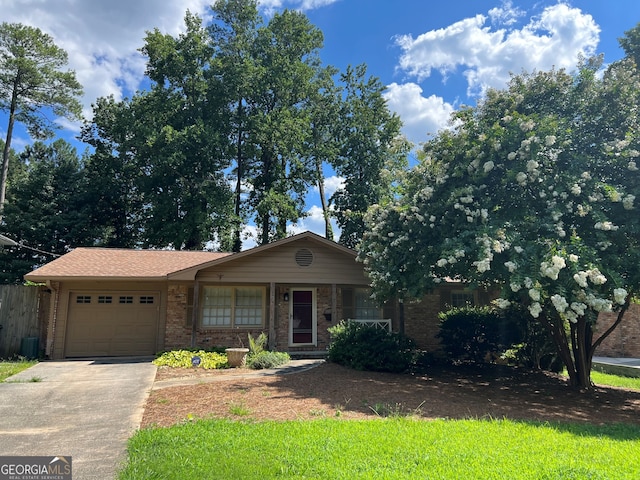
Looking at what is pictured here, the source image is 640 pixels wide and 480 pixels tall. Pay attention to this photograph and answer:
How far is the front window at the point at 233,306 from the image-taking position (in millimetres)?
13461

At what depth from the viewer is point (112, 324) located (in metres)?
13.1

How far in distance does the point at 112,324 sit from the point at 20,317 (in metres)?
2.66

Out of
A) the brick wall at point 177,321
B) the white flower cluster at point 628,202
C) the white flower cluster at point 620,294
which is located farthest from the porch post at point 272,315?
the white flower cluster at point 628,202

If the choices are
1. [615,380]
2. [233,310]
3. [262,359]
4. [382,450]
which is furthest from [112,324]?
[615,380]

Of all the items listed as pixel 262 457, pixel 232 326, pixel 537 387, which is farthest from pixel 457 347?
pixel 262 457

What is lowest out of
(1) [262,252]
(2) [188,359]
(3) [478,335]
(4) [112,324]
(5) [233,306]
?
(2) [188,359]

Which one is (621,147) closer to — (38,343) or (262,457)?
(262,457)

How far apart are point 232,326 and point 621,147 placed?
10914 millimetres

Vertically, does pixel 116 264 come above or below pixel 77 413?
above

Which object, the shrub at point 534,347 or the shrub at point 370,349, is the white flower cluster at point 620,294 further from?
the shrub at point 534,347

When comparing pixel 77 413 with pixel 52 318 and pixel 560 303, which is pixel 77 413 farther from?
pixel 52 318

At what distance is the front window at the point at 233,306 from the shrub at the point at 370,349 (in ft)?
12.1

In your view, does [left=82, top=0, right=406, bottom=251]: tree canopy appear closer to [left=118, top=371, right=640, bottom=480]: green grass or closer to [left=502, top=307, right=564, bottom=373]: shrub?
[left=502, top=307, right=564, bottom=373]: shrub

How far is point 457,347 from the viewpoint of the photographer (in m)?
12.4
